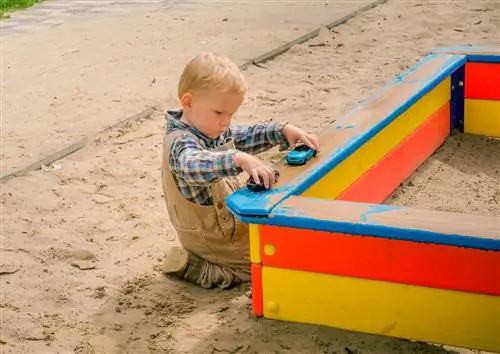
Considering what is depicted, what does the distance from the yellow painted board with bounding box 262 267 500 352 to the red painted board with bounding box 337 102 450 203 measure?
0.49 meters

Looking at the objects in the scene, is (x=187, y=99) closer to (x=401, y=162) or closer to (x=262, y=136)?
(x=262, y=136)

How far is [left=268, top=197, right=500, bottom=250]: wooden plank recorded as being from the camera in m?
1.92

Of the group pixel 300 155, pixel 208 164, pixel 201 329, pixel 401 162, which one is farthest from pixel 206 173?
pixel 401 162

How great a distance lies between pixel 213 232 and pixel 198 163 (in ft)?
0.72

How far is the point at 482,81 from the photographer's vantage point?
3.40 metres

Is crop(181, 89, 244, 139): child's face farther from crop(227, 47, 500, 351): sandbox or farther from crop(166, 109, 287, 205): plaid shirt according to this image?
crop(227, 47, 500, 351): sandbox

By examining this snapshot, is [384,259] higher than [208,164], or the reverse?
[208,164]

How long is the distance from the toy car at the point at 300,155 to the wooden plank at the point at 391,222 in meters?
0.24

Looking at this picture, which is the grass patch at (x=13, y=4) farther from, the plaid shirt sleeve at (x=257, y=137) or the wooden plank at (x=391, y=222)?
the wooden plank at (x=391, y=222)

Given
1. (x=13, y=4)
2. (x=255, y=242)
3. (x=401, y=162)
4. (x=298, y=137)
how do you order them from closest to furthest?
(x=255, y=242) < (x=298, y=137) < (x=401, y=162) < (x=13, y=4)

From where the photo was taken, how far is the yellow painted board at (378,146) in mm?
2477

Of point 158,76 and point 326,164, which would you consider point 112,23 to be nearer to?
point 158,76

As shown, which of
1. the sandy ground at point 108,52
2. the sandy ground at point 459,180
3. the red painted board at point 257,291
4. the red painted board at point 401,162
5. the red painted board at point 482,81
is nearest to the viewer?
the red painted board at point 257,291

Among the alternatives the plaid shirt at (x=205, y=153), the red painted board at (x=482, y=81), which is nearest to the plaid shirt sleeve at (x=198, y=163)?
the plaid shirt at (x=205, y=153)
